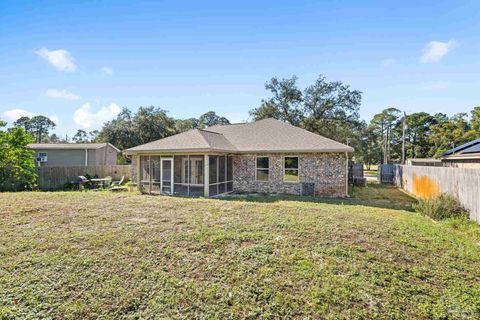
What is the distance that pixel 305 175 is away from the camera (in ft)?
46.6

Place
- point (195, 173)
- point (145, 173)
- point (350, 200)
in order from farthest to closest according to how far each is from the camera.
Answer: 1. point (145, 173)
2. point (195, 173)
3. point (350, 200)

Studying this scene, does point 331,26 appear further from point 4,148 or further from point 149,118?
point 149,118

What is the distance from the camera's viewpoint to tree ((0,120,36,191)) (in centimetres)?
1409

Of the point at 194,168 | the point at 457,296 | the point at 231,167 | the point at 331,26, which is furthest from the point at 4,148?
the point at 457,296

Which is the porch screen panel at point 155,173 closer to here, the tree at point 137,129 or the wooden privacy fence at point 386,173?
the wooden privacy fence at point 386,173

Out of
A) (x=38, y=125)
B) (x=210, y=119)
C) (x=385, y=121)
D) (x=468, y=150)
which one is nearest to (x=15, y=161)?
(x=468, y=150)

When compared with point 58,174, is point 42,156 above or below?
above

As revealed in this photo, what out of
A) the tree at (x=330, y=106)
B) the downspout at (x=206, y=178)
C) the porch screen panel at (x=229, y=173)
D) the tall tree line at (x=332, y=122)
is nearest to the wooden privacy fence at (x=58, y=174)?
the tall tree line at (x=332, y=122)

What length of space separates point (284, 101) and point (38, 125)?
76494 millimetres

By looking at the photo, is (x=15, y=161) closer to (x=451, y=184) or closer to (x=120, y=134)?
(x=451, y=184)

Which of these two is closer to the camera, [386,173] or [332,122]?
[386,173]

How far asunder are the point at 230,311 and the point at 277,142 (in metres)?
12.3

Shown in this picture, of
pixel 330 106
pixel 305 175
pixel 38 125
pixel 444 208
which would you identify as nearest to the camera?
pixel 444 208

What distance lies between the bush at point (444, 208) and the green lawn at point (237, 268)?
89 centimetres
